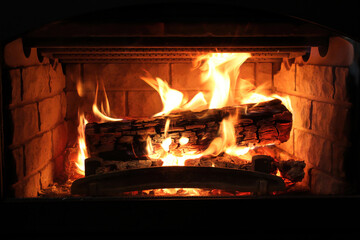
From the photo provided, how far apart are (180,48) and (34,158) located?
787mm

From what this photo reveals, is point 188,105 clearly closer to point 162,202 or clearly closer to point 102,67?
Result: point 102,67

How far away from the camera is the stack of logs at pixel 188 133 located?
166 cm

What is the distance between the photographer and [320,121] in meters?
1.62

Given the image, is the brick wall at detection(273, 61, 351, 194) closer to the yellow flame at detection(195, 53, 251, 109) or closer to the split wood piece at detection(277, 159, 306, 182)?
the split wood piece at detection(277, 159, 306, 182)

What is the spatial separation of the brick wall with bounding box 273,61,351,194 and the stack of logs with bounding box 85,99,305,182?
0.10m

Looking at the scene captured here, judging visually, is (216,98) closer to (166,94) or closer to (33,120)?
(166,94)

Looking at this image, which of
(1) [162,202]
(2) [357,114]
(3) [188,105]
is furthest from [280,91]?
(1) [162,202]

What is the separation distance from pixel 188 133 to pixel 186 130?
0.02 meters

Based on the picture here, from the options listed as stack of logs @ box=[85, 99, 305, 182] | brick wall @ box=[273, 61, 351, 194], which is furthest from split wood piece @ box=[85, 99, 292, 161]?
brick wall @ box=[273, 61, 351, 194]

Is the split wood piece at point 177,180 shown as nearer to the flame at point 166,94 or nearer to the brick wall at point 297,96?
the brick wall at point 297,96

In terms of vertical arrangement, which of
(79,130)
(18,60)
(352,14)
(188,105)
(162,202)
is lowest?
(162,202)

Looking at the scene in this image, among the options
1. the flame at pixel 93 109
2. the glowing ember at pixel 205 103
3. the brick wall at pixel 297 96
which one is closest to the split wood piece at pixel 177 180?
the glowing ember at pixel 205 103

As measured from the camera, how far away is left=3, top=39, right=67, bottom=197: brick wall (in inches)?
52.0

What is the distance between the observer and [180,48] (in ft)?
5.20
